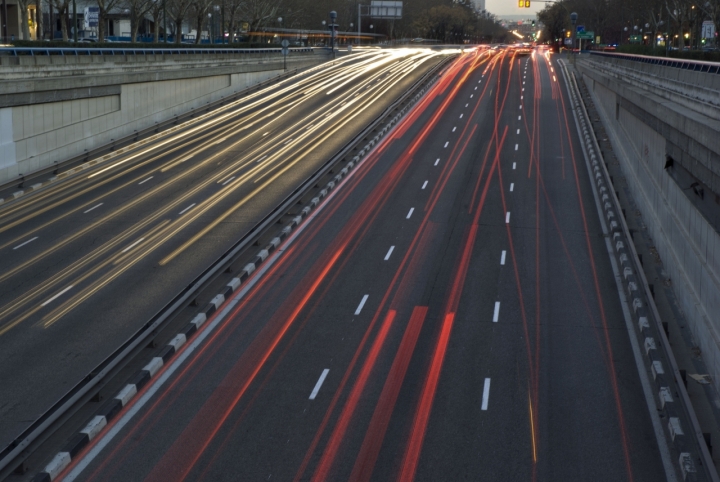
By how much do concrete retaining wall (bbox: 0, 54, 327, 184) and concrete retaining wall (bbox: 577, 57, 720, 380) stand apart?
2415 cm

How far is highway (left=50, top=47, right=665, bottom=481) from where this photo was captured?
537 inches

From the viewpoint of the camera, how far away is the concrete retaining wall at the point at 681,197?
17.7m

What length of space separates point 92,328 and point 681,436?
43.0ft

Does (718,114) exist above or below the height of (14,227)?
above

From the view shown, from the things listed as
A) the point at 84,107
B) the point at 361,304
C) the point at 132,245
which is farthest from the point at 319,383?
the point at 84,107

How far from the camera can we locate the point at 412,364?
Answer: 692 inches

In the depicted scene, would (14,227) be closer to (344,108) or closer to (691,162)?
(691,162)

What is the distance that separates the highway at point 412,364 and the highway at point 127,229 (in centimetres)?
159

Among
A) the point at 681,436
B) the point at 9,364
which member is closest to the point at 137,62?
the point at 9,364

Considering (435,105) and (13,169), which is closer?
(13,169)

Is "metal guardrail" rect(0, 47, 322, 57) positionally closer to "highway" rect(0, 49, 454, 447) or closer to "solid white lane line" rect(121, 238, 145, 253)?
"highway" rect(0, 49, 454, 447)

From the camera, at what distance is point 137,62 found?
2068 inches

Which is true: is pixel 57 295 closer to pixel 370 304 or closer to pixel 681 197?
pixel 370 304

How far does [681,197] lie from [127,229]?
17666 mm
